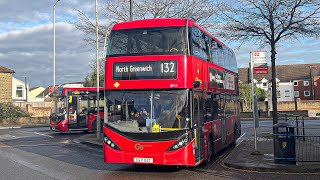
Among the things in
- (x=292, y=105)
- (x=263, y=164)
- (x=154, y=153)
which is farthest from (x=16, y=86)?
(x=263, y=164)

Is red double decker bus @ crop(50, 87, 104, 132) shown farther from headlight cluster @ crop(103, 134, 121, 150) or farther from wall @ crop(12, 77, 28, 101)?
wall @ crop(12, 77, 28, 101)

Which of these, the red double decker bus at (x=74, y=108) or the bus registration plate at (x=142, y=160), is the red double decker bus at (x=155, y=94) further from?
the red double decker bus at (x=74, y=108)

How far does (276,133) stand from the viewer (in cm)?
1227

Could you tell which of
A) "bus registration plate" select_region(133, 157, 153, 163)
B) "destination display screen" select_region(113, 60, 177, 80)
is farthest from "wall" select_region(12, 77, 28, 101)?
"bus registration plate" select_region(133, 157, 153, 163)

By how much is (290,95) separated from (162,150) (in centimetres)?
7507

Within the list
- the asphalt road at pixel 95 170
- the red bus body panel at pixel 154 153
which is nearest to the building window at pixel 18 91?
the asphalt road at pixel 95 170

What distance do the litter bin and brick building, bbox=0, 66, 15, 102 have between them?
5195cm

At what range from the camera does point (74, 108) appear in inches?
1024

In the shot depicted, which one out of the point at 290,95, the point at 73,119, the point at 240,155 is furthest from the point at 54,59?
the point at 290,95

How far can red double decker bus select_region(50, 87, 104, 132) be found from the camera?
85.0 ft

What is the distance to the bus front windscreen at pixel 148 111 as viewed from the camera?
423 inches

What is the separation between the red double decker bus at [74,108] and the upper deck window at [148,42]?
47.8 ft

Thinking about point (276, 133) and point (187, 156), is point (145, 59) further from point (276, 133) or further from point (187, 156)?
point (276, 133)

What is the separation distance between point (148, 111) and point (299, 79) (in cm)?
7520
